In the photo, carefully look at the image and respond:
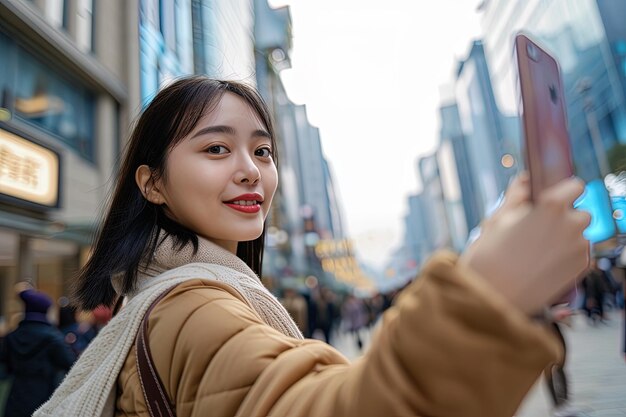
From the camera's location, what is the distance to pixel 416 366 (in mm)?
475

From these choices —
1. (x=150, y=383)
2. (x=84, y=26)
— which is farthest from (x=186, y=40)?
(x=84, y=26)

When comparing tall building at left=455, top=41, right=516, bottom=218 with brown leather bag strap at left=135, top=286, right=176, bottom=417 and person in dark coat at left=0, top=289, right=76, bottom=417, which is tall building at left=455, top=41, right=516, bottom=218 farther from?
brown leather bag strap at left=135, top=286, right=176, bottom=417

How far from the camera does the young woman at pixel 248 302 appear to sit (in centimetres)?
47

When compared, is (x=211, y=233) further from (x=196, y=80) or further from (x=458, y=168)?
(x=458, y=168)

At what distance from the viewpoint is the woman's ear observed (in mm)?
1312

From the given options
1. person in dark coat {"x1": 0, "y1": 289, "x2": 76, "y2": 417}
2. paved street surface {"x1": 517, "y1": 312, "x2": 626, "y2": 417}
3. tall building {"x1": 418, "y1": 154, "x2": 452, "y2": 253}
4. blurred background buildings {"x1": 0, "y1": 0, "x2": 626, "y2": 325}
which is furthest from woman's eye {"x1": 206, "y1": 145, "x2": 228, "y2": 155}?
tall building {"x1": 418, "y1": 154, "x2": 452, "y2": 253}

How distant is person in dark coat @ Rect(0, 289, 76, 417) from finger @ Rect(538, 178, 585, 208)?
434 cm

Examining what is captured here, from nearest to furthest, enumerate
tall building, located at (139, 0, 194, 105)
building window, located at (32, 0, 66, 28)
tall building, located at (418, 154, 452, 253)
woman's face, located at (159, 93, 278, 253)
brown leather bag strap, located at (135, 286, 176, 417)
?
brown leather bag strap, located at (135, 286, 176, 417)
woman's face, located at (159, 93, 278, 253)
tall building, located at (139, 0, 194, 105)
building window, located at (32, 0, 66, 28)
tall building, located at (418, 154, 452, 253)

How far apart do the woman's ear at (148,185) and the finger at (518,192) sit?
1023 mm

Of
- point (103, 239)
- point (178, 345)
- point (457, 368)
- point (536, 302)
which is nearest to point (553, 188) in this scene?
point (536, 302)

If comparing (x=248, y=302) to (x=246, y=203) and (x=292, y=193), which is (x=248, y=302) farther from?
(x=292, y=193)

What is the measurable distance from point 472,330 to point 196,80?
45.0 inches

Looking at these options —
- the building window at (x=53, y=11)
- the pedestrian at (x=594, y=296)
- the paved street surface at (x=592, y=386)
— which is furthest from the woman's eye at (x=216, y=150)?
the pedestrian at (x=594, y=296)

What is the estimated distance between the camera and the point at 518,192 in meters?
0.59
